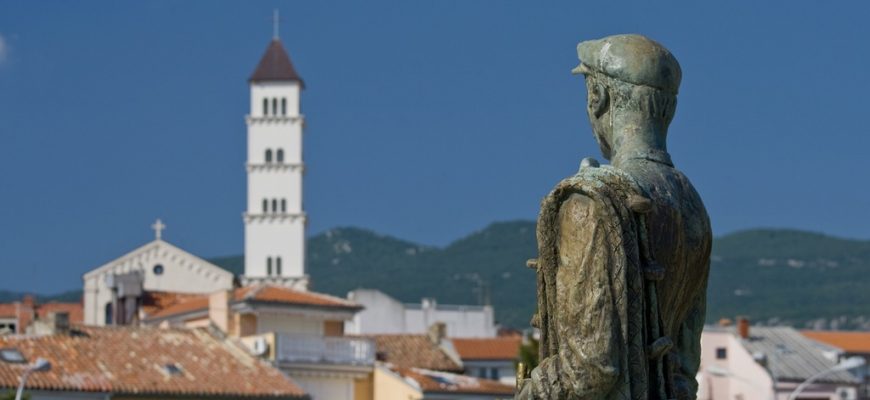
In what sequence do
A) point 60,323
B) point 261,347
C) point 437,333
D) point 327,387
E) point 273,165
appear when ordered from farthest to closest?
point 273,165 < point 437,333 < point 327,387 < point 261,347 < point 60,323

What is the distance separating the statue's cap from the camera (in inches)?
348

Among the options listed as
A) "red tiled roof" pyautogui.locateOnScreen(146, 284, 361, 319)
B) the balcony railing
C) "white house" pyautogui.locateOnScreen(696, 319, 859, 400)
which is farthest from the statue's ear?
"white house" pyautogui.locateOnScreen(696, 319, 859, 400)

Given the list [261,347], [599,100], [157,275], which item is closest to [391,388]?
[261,347]

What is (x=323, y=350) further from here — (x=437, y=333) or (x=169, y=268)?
(x=169, y=268)

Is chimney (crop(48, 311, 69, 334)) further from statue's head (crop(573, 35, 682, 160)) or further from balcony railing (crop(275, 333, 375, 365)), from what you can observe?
statue's head (crop(573, 35, 682, 160))

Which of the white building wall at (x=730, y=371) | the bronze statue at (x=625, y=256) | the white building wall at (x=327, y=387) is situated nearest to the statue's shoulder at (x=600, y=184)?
the bronze statue at (x=625, y=256)

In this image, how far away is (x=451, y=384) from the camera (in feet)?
222

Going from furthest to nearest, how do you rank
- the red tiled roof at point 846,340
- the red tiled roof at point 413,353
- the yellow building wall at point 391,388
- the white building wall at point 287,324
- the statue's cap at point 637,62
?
the red tiled roof at point 846,340
the red tiled roof at point 413,353
the white building wall at point 287,324
the yellow building wall at point 391,388
the statue's cap at point 637,62

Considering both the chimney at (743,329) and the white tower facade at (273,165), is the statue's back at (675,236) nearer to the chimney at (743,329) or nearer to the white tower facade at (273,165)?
the chimney at (743,329)

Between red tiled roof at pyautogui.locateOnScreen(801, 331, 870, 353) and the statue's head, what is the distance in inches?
3352

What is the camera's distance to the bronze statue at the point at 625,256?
8.32m

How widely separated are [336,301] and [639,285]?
66.2 m

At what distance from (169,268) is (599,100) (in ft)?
359

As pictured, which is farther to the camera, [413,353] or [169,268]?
[169,268]
